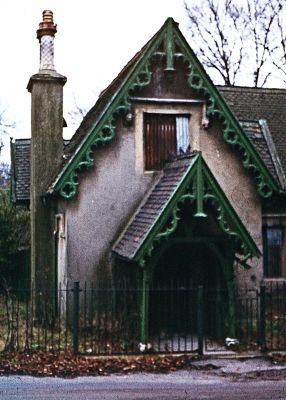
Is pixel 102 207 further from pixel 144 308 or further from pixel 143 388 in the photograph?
pixel 143 388

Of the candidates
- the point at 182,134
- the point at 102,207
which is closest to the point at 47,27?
the point at 182,134

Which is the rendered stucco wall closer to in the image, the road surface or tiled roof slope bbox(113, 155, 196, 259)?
tiled roof slope bbox(113, 155, 196, 259)

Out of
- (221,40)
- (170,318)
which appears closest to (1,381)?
(170,318)

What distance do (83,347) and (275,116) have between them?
11940 millimetres

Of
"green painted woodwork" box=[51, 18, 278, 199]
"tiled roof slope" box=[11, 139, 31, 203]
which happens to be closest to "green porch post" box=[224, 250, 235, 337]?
"green painted woodwork" box=[51, 18, 278, 199]

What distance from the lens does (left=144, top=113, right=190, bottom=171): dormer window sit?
720 inches

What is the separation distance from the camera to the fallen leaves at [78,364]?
43.0 ft

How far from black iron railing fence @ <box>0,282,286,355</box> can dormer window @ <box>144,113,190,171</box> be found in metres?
3.31

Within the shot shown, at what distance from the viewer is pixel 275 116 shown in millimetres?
23688

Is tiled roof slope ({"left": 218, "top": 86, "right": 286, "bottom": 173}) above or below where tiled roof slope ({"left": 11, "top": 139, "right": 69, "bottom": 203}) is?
above

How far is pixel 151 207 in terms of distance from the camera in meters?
16.7

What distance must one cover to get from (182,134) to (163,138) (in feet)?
1.71

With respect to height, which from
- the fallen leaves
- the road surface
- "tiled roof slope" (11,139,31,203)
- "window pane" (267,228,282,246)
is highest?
"tiled roof slope" (11,139,31,203)

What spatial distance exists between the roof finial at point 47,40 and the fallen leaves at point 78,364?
907 cm
